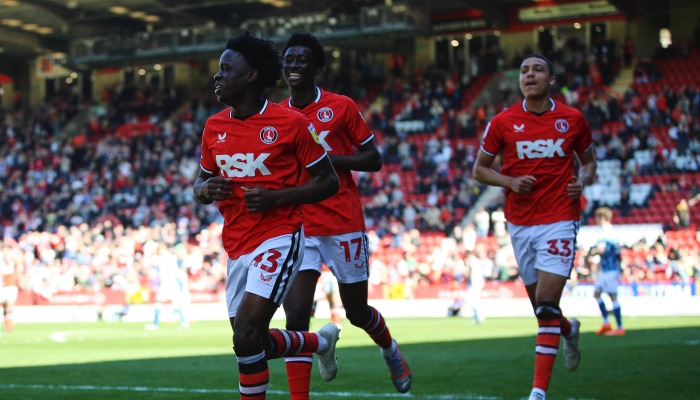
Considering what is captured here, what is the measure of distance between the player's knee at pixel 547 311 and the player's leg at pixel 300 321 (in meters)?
1.89

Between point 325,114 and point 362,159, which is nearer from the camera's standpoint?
point 362,159

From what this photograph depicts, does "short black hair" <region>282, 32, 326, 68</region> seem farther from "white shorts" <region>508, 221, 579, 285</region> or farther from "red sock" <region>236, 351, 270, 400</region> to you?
"red sock" <region>236, 351, 270, 400</region>

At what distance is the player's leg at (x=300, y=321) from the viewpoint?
7906 mm

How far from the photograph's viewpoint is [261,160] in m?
7.01

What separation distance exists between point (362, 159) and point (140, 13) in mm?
42283

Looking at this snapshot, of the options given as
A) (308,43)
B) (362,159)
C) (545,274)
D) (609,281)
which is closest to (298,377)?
(362,159)

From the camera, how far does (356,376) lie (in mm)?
12586

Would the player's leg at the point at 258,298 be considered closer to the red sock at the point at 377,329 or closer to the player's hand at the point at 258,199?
the player's hand at the point at 258,199

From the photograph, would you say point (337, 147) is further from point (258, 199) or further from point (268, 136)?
point (258, 199)

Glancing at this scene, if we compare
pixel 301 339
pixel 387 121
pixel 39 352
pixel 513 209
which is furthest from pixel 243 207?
pixel 387 121

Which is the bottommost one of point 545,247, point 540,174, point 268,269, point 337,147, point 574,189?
point 545,247

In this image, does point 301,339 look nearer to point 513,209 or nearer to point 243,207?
point 243,207

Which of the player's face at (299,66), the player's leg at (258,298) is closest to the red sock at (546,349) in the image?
the player's leg at (258,298)

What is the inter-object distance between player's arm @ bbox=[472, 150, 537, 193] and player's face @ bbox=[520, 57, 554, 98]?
69 centimetres
